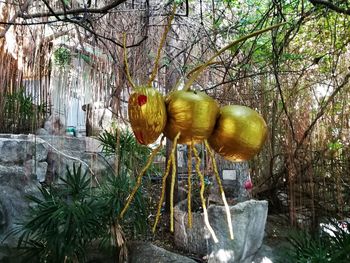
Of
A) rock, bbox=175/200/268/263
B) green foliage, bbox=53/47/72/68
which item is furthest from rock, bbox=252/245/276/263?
green foliage, bbox=53/47/72/68

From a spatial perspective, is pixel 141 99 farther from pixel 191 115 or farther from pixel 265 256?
pixel 265 256

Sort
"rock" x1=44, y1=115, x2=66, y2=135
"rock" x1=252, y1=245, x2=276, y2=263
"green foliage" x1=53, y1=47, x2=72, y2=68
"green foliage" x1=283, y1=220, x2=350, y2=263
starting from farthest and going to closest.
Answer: "rock" x1=44, y1=115, x2=66, y2=135 → "rock" x1=252, y1=245, x2=276, y2=263 → "green foliage" x1=53, y1=47, x2=72, y2=68 → "green foliage" x1=283, y1=220, x2=350, y2=263

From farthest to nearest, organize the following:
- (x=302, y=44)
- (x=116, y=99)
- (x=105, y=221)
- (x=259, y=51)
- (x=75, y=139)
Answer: (x=75, y=139), (x=105, y=221), (x=302, y=44), (x=259, y=51), (x=116, y=99)

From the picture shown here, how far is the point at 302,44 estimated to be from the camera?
1.86 metres

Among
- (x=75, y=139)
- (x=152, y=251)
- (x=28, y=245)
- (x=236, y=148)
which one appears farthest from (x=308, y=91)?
(x=75, y=139)

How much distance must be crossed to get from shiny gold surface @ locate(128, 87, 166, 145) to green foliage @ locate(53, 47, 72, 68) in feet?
5.63

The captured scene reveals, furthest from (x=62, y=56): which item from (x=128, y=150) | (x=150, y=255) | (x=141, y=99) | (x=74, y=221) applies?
(x=141, y=99)

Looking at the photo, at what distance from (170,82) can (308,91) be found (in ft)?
2.55

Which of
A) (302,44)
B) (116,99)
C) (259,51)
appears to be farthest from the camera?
(302,44)

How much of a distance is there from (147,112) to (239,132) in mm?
116

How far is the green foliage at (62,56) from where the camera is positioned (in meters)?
2.00

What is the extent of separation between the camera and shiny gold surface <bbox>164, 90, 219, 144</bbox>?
1.35 ft

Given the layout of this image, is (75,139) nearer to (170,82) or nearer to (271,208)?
(170,82)

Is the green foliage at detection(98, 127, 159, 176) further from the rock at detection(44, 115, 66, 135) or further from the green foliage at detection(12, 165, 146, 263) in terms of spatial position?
the rock at detection(44, 115, 66, 135)
